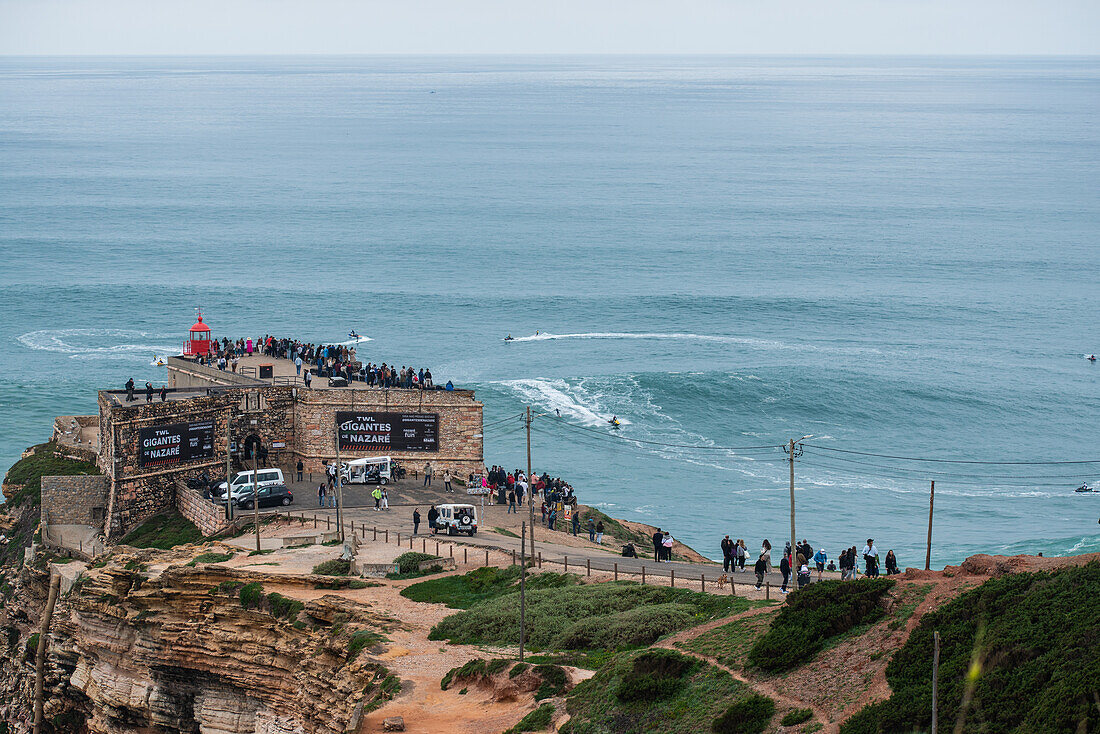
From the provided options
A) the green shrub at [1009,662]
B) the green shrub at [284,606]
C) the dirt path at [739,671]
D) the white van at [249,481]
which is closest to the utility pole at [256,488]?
the white van at [249,481]

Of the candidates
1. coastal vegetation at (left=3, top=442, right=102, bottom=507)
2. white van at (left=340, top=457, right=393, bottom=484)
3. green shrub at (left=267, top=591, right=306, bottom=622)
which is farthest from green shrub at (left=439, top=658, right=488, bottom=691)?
coastal vegetation at (left=3, top=442, right=102, bottom=507)

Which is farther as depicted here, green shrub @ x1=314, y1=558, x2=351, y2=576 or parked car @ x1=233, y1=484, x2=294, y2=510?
parked car @ x1=233, y1=484, x2=294, y2=510

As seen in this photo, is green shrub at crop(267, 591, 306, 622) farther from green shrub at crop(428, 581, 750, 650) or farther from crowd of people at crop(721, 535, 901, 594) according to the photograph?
crowd of people at crop(721, 535, 901, 594)

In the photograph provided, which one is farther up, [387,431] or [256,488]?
[387,431]

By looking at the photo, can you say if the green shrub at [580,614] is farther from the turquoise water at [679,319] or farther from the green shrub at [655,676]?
the turquoise water at [679,319]

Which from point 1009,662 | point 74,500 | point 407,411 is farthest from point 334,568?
point 1009,662

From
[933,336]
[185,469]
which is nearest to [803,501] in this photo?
[185,469]

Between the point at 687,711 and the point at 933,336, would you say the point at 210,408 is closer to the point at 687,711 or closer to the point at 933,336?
the point at 687,711

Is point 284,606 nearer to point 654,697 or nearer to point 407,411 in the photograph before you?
point 654,697
